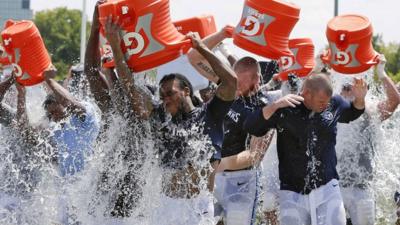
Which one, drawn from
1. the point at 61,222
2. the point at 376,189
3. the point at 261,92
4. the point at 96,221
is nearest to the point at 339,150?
the point at 376,189

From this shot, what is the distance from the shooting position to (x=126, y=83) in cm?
532

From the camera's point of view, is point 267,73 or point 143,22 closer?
point 143,22

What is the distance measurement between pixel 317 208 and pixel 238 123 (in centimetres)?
105

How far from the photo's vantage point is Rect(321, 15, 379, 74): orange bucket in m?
7.19

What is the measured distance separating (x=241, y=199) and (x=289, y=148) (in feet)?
2.76

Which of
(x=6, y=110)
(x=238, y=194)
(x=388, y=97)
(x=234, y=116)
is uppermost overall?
(x=234, y=116)

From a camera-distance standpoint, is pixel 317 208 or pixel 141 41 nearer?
pixel 141 41

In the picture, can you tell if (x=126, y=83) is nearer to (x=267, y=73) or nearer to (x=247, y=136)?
(x=247, y=136)

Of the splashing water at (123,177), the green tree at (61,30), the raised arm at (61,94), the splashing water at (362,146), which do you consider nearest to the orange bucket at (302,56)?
the splashing water at (362,146)

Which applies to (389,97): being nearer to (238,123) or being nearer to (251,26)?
(238,123)

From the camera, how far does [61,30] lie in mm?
62469

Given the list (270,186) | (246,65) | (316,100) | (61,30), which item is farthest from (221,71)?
(61,30)

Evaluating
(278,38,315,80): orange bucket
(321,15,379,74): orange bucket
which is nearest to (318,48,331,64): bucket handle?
(321,15,379,74): orange bucket

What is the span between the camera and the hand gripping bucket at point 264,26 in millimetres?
6777
